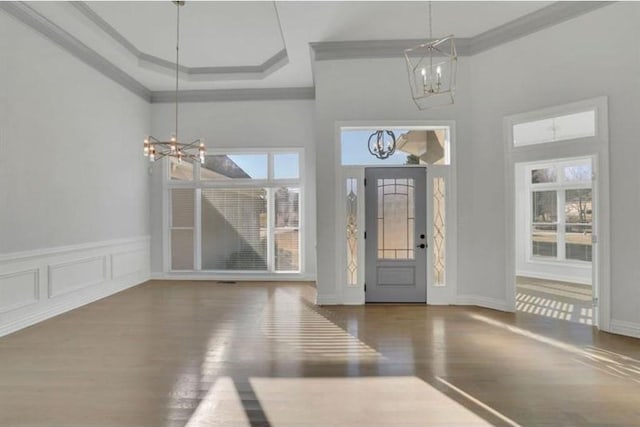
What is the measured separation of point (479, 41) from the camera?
478 centimetres

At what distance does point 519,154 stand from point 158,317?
5.16 m

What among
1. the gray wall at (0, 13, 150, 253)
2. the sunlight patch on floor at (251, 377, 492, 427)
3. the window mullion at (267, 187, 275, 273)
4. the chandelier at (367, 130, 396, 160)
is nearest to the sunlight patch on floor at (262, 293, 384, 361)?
the sunlight patch on floor at (251, 377, 492, 427)

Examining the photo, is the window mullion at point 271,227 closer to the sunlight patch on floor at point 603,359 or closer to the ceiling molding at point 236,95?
the ceiling molding at point 236,95

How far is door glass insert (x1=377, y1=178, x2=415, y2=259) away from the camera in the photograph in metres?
5.09

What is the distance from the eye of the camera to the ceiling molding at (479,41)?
409 cm

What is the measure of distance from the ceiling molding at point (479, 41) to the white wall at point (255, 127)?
5.77 feet

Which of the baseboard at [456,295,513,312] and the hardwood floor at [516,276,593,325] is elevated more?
the baseboard at [456,295,513,312]

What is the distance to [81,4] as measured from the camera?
4.16m

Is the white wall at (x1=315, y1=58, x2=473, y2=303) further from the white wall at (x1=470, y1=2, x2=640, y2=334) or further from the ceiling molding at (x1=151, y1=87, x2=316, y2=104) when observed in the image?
the ceiling molding at (x1=151, y1=87, x2=316, y2=104)

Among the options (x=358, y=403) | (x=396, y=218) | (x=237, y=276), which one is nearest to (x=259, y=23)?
(x=396, y=218)

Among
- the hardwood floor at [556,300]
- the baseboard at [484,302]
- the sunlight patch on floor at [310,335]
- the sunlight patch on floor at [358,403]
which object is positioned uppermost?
the baseboard at [484,302]

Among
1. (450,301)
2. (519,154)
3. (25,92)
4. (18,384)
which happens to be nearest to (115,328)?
(18,384)

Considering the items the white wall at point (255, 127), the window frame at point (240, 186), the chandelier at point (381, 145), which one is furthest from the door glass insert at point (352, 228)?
the window frame at point (240, 186)

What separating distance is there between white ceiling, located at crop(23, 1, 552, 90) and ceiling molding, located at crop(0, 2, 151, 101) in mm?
85
